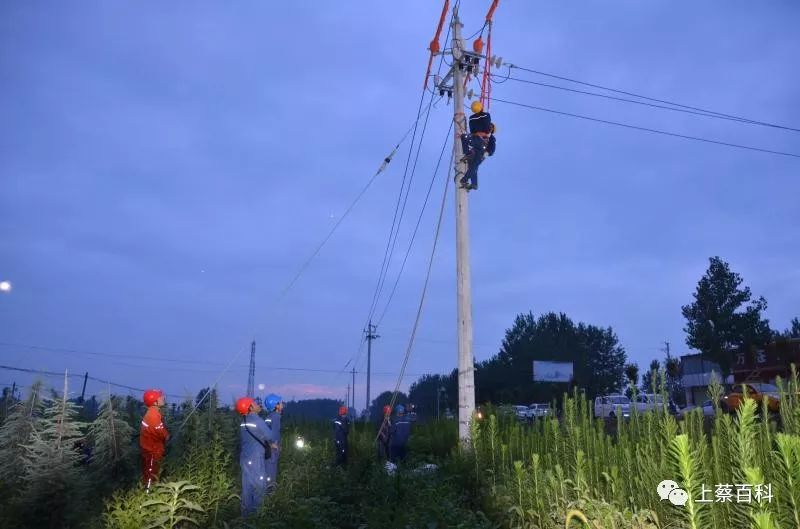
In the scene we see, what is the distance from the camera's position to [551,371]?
57.9 meters

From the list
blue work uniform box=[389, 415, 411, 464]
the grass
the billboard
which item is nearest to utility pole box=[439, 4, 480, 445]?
the grass

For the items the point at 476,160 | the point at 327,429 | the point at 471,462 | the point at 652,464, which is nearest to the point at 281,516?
the point at 471,462

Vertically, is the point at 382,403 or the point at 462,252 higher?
the point at 462,252

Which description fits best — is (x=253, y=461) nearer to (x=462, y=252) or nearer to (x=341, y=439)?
(x=462, y=252)

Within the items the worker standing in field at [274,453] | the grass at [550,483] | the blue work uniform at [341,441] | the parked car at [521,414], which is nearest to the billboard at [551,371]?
the parked car at [521,414]

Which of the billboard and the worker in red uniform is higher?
the billboard

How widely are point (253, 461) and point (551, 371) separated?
176ft

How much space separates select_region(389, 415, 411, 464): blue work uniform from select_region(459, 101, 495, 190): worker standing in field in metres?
5.88

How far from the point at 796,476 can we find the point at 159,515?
5638mm

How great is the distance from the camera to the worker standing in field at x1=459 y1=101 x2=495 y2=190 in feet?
33.6

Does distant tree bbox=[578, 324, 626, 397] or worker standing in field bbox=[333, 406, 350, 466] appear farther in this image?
distant tree bbox=[578, 324, 626, 397]

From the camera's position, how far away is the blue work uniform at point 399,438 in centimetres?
1296

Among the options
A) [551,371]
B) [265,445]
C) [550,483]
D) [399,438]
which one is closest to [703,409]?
[399,438]

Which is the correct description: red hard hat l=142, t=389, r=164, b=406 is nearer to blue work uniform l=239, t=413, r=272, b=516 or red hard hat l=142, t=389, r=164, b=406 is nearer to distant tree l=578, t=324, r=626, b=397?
blue work uniform l=239, t=413, r=272, b=516
